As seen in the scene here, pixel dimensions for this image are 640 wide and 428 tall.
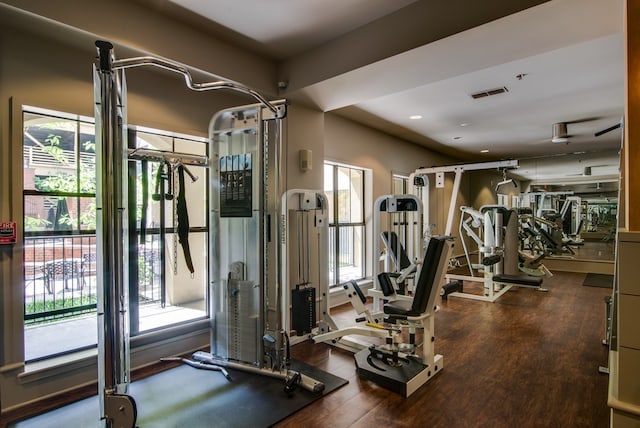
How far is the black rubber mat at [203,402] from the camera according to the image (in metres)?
2.04

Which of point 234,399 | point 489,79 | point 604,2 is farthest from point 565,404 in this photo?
point 489,79

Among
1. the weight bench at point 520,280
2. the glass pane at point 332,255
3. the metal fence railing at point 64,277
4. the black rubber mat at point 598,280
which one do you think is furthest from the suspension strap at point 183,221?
the black rubber mat at point 598,280

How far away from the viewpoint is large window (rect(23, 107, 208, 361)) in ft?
7.91

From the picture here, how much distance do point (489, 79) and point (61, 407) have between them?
458 centimetres

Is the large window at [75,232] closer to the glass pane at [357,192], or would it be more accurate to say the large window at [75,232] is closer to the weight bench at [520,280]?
the glass pane at [357,192]

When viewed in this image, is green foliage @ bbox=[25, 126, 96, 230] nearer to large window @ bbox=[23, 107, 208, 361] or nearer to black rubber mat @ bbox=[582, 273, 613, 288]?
large window @ bbox=[23, 107, 208, 361]

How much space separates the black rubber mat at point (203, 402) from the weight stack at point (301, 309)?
0.48 meters

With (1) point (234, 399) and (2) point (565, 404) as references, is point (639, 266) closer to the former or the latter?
(2) point (565, 404)

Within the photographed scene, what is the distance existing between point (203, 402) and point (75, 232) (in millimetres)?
1629

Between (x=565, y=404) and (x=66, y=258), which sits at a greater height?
(x=66, y=258)

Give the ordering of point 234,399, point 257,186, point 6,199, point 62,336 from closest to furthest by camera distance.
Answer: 1. point 6,199
2. point 234,399
3. point 257,186
4. point 62,336

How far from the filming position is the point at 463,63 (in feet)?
8.43

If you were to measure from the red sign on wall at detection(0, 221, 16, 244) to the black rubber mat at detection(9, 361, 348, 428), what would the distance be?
1.11 metres

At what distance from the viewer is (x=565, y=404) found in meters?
2.20
